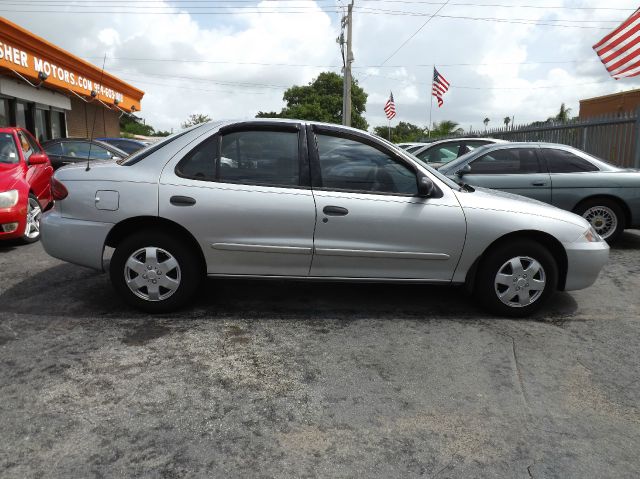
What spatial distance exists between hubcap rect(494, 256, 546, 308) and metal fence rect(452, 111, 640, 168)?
7212mm

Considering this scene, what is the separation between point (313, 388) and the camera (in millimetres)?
3105

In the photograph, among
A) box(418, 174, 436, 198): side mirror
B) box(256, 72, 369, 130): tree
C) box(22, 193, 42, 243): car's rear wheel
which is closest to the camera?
box(418, 174, 436, 198): side mirror

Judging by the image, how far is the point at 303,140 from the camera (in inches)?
169

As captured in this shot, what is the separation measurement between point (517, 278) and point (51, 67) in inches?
706

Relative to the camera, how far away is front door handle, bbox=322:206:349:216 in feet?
13.5

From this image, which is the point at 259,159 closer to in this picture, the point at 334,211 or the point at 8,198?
the point at 334,211

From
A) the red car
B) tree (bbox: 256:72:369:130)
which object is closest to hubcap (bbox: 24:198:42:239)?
the red car

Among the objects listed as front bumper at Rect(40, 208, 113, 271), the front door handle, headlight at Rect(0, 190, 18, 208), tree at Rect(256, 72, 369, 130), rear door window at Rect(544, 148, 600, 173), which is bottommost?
front bumper at Rect(40, 208, 113, 271)

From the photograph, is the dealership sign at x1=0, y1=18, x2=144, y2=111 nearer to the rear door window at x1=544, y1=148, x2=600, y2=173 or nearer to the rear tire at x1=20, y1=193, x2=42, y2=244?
the rear tire at x1=20, y1=193, x2=42, y2=244

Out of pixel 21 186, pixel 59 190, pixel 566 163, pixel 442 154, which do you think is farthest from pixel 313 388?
pixel 442 154

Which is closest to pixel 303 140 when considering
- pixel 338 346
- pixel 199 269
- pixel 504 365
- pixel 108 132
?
pixel 199 269

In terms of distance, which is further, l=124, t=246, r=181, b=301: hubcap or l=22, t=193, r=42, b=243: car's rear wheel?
l=22, t=193, r=42, b=243: car's rear wheel

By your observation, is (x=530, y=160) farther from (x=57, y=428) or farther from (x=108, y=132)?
(x=108, y=132)

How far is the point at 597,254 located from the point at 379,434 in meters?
2.85
